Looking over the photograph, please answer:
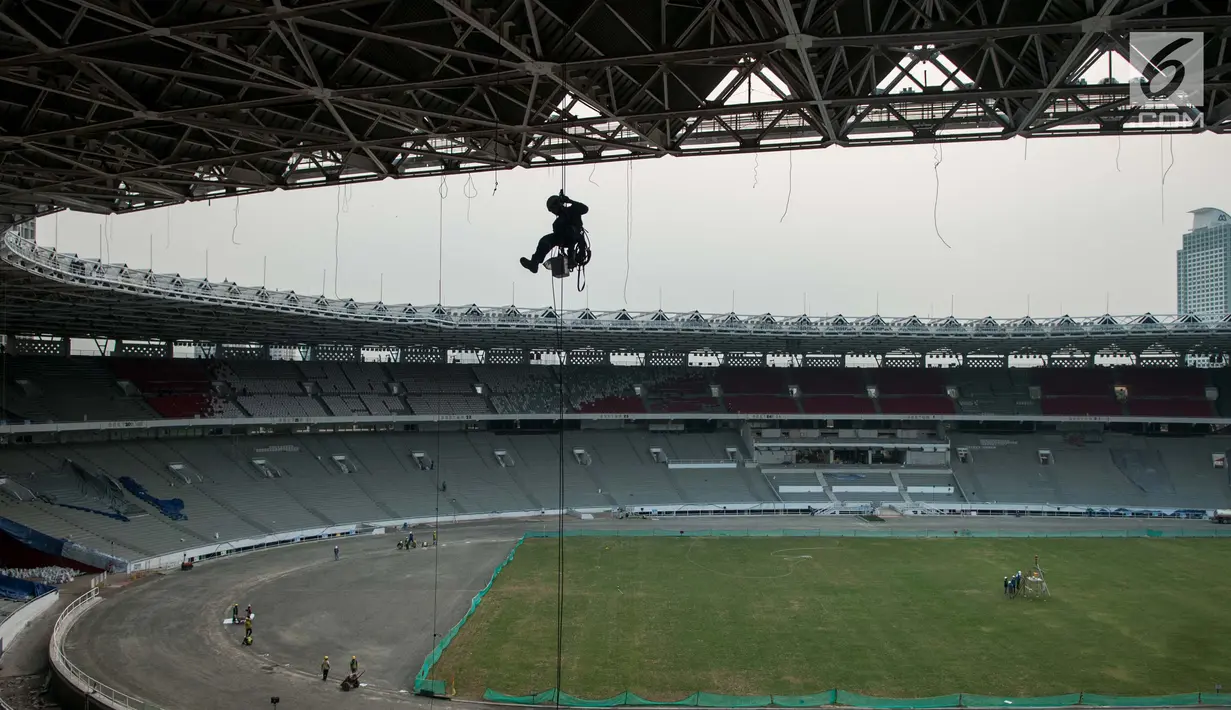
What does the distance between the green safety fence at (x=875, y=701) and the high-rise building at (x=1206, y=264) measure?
66274mm

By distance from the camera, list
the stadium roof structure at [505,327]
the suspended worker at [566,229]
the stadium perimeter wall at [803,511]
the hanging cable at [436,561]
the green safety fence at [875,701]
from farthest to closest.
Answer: the stadium perimeter wall at [803,511]
the stadium roof structure at [505,327]
the hanging cable at [436,561]
the green safety fence at [875,701]
the suspended worker at [566,229]

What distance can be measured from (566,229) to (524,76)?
10.5 feet

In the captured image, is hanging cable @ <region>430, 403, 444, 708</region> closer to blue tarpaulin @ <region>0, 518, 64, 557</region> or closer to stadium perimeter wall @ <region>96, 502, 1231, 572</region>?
stadium perimeter wall @ <region>96, 502, 1231, 572</region>

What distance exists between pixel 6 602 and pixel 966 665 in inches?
1207

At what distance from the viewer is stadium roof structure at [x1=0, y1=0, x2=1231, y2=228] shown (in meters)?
8.59

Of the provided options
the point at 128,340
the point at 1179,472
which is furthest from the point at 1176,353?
the point at 128,340

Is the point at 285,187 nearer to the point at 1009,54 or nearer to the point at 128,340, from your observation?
the point at 1009,54

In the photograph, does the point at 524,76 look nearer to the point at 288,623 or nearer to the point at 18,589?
the point at 288,623

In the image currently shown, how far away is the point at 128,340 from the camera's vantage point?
148 feet

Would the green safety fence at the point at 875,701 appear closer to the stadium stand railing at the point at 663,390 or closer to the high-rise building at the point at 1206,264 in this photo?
the stadium stand railing at the point at 663,390

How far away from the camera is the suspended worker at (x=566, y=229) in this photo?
41.9 feet
